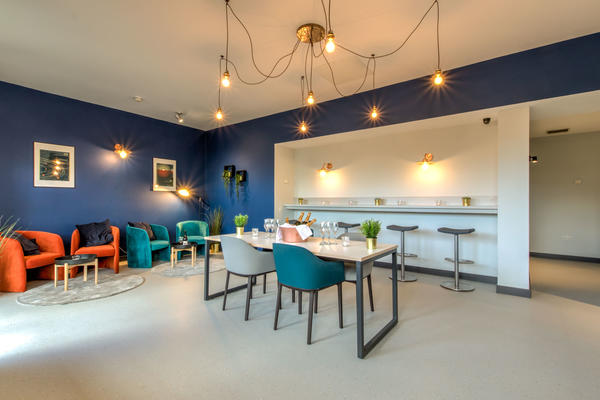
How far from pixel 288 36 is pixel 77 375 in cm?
366

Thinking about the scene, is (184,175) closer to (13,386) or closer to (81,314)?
(81,314)

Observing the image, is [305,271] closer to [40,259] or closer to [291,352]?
[291,352]

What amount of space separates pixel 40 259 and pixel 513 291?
6.58 m

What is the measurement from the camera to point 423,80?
13.8 feet

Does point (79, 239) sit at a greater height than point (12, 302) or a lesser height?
greater

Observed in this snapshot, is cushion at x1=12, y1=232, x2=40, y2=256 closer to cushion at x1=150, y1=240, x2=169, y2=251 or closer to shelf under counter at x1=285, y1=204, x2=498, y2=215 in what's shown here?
cushion at x1=150, y1=240, x2=169, y2=251

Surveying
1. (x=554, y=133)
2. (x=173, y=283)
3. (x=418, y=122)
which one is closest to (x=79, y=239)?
(x=173, y=283)


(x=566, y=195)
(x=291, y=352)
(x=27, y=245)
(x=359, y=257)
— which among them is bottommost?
(x=291, y=352)

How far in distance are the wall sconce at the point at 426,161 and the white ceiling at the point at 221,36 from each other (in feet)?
4.54

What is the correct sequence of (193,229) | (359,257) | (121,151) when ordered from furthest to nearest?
(193,229) < (121,151) < (359,257)

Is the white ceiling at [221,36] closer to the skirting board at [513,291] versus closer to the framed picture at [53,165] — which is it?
the framed picture at [53,165]

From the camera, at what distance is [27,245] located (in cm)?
421

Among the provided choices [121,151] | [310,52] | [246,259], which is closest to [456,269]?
[246,259]

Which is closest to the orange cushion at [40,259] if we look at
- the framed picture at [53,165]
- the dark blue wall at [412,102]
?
the framed picture at [53,165]
